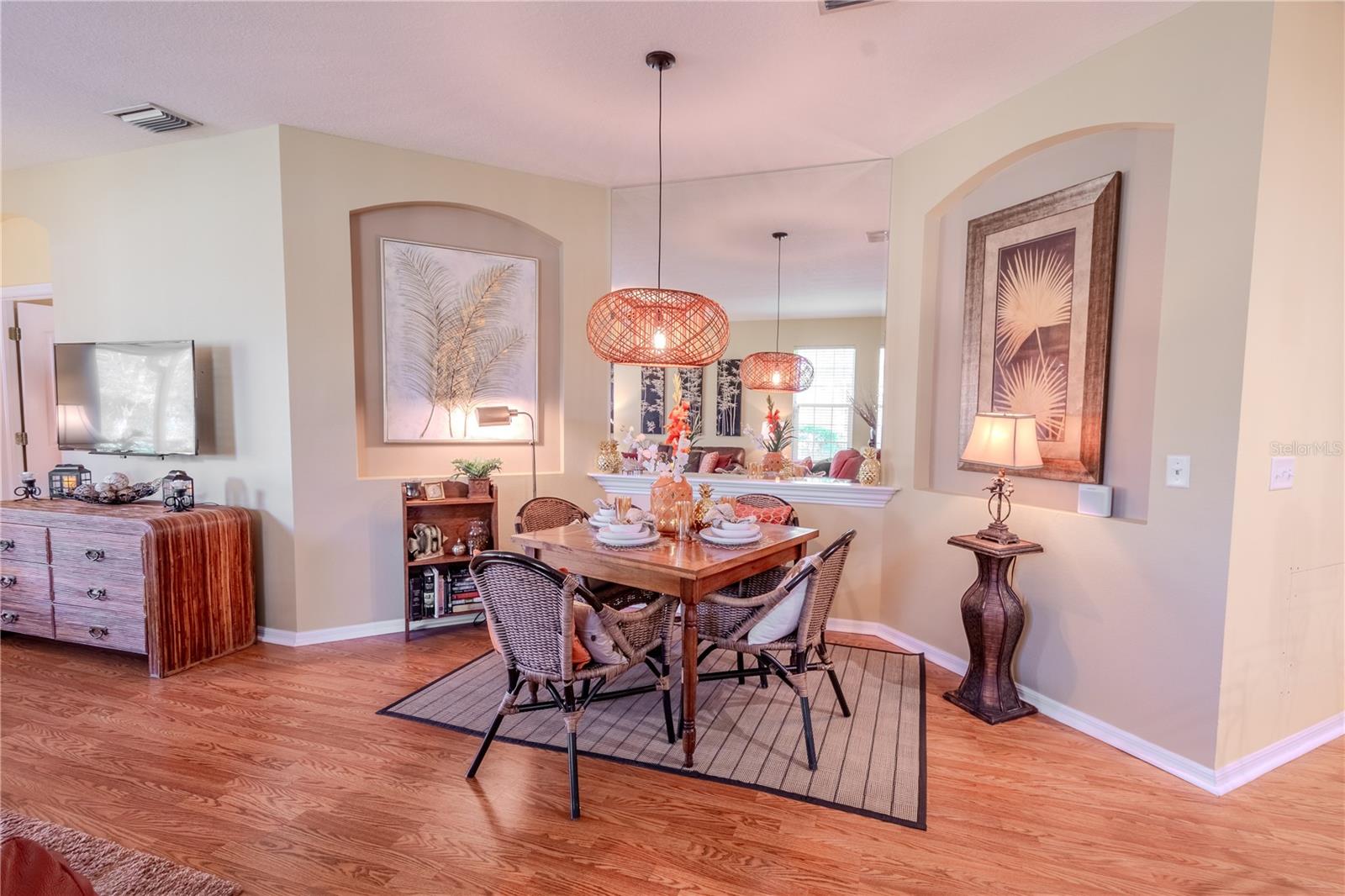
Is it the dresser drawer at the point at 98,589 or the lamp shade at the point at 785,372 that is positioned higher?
the lamp shade at the point at 785,372

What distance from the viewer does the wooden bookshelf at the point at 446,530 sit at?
3680 millimetres

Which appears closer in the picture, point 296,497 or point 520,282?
point 296,497

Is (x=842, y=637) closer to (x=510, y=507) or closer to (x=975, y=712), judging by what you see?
(x=975, y=712)

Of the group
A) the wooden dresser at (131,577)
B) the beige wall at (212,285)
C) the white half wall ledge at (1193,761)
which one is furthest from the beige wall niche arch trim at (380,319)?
the white half wall ledge at (1193,761)

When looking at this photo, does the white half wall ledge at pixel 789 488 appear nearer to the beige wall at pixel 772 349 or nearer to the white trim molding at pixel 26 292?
the beige wall at pixel 772 349

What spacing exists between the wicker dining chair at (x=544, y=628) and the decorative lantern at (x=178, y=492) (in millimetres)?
2434

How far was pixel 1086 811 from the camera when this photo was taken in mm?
2135

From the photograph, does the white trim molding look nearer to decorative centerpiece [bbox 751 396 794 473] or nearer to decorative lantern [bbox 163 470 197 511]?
decorative lantern [bbox 163 470 197 511]

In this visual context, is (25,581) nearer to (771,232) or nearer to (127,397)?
(127,397)

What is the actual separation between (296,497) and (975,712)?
382cm

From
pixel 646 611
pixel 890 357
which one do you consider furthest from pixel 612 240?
pixel 646 611

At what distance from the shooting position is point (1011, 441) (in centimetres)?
263

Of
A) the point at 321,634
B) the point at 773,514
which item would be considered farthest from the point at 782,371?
the point at 321,634

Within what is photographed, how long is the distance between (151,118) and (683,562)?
374 centimetres
